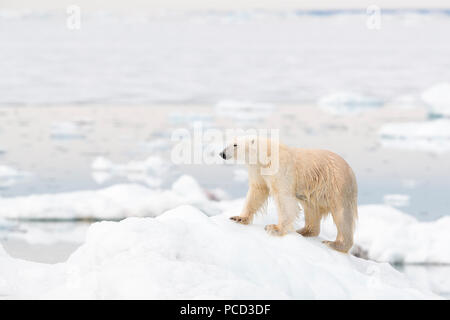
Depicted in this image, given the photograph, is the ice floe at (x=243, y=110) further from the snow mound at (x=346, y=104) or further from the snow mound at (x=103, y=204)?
the snow mound at (x=103, y=204)

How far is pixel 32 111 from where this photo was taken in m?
15.6

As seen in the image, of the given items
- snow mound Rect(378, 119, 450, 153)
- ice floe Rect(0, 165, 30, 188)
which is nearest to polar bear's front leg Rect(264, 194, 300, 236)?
ice floe Rect(0, 165, 30, 188)

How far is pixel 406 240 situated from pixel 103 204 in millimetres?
4185

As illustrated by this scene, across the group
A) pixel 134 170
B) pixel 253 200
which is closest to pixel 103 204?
pixel 134 170

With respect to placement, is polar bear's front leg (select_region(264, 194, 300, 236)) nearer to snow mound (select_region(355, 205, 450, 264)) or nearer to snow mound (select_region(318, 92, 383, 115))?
snow mound (select_region(355, 205, 450, 264))

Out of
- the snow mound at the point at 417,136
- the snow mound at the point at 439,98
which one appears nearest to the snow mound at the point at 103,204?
the snow mound at the point at 417,136

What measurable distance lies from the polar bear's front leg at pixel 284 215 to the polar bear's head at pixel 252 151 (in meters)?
0.22

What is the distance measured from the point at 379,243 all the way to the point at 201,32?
66.6 ft

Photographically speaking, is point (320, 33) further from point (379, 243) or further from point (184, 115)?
point (379, 243)

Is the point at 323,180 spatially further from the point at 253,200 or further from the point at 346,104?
the point at 346,104

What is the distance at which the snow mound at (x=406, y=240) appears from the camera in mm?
7332

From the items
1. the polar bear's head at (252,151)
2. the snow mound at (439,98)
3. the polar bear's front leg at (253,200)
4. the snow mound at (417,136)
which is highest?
the polar bear's head at (252,151)

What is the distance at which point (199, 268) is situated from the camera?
304cm

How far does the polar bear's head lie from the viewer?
11.8ft
